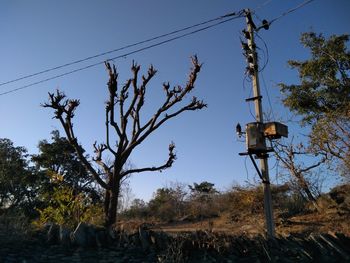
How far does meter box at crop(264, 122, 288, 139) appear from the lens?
7.16 meters

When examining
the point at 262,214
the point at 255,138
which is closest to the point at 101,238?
the point at 255,138

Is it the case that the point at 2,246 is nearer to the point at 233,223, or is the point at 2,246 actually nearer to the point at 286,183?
the point at 233,223

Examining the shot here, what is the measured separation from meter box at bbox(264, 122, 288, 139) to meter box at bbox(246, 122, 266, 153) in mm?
95

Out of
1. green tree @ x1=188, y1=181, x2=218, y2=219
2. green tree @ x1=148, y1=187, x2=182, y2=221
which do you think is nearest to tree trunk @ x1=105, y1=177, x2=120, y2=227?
green tree @ x1=188, y1=181, x2=218, y2=219

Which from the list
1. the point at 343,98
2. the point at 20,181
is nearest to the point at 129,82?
the point at 343,98

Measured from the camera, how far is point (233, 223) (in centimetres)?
1320

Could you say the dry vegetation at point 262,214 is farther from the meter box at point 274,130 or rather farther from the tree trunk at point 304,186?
the meter box at point 274,130

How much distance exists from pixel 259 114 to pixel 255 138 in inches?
29.9

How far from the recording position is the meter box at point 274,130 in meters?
7.16

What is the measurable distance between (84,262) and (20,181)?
81.0 ft

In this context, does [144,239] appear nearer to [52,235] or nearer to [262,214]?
[52,235]

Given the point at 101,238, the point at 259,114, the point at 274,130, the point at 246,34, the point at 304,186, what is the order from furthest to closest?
1. the point at 304,186
2. the point at 246,34
3. the point at 259,114
4. the point at 274,130
5. the point at 101,238

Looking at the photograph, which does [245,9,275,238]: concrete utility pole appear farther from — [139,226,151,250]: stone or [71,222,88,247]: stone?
[71,222,88,247]: stone

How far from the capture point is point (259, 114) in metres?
7.79
